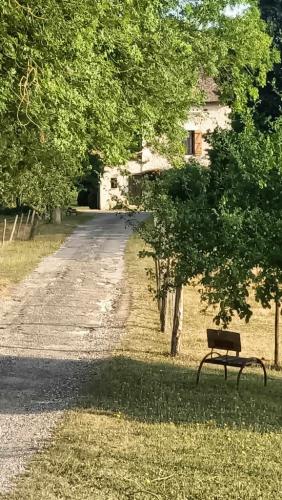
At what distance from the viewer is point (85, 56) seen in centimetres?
895

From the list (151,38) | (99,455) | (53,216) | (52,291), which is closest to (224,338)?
(99,455)

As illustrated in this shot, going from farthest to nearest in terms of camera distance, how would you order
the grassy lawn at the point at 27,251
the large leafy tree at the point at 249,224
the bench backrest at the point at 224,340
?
the grassy lawn at the point at 27,251, the bench backrest at the point at 224,340, the large leafy tree at the point at 249,224

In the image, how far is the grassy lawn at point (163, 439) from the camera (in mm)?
6484

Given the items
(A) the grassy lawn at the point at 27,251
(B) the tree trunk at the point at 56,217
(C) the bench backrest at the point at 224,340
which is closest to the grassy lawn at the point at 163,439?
(C) the bench backrest at the point at 224,340

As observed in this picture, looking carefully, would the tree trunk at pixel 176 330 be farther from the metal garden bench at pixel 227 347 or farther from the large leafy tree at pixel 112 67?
the large leafy tree at pixel 112 67

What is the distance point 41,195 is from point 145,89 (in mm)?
20230

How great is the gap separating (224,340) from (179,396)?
129 centimetres

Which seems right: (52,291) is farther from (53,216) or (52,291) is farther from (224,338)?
(53,216)

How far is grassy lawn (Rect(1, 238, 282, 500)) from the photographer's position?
648 centimetres

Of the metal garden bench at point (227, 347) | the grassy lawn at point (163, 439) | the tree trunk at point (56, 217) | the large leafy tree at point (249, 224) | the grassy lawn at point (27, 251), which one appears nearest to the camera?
the grassy lawn at point (163, 439)

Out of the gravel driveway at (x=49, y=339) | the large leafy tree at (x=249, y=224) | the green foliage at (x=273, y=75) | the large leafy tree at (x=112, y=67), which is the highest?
the green foliage at (x=273, y=75)

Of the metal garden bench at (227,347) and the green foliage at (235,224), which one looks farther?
the metal garden bench at (227,347)

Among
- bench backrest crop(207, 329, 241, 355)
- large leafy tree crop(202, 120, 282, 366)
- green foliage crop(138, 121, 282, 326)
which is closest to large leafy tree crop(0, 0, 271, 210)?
green foliage crop(138, 121, 282, 326)

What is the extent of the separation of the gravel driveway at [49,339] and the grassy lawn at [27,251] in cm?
49
